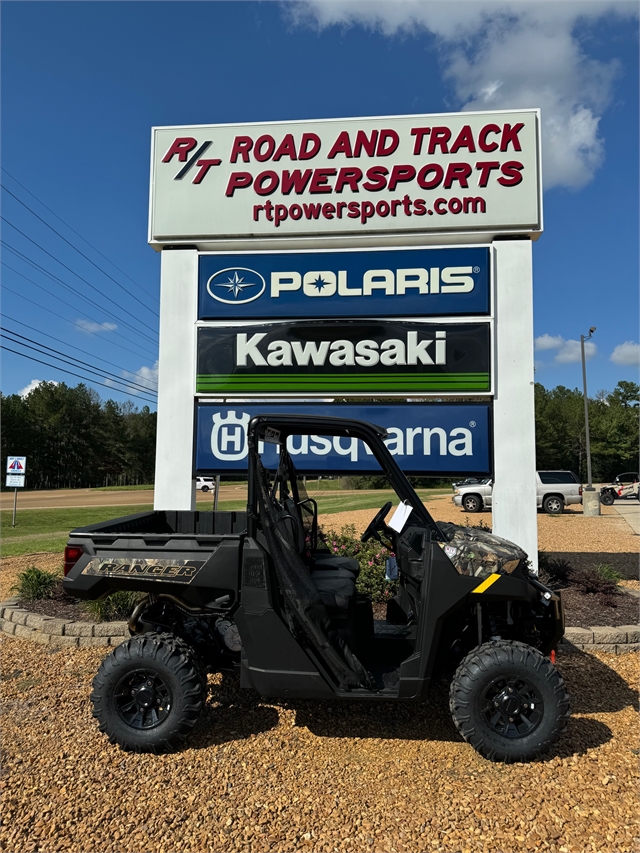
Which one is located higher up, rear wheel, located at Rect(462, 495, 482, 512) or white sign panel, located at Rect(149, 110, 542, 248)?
white sign panel, located at Rect(149, 110, 542, 248)

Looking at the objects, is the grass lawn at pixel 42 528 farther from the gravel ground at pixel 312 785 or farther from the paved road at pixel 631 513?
the paved road at pixel 631 513

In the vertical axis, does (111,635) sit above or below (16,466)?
below

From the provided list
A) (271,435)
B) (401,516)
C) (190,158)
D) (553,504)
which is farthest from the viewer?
(553,504)

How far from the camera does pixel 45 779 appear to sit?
3006 millimetres

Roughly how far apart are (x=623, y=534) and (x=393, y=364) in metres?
10.7

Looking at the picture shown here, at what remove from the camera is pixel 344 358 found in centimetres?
652

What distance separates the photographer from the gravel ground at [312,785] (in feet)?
8.30

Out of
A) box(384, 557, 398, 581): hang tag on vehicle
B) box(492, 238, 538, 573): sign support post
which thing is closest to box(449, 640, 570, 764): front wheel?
box(384, 557, 398, 581): hang tag on vehicle

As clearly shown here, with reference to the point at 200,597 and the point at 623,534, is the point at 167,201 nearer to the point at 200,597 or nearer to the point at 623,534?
the point at 200,597

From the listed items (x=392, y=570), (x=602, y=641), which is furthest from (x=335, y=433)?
(x=602, y=641)

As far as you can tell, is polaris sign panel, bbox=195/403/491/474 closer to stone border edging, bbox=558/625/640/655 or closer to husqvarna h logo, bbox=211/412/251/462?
husqvarna h logo, bbox=211/412/251/462

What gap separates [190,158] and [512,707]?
21.8 feet

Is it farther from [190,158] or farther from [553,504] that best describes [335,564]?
[553,504]

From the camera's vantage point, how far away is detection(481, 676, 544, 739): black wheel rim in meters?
3.18
